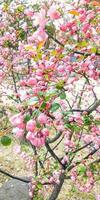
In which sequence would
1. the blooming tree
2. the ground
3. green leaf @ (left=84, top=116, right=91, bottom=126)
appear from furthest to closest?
the ground < green leaf @ (left=84, top=116, right=91, bottom=126) < the blooming tree

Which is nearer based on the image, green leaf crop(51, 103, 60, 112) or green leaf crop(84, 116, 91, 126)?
green leaf crop(51, 103, 60, 112)

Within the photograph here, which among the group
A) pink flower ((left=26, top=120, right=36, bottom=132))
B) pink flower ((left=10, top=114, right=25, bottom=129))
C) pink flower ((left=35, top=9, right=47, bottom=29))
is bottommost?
pink flower ((left=26, top=120, right=36, bottom=132))

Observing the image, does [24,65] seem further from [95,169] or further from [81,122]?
[81,122]

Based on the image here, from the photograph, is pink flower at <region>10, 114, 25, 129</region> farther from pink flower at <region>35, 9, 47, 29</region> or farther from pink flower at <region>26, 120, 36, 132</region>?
pink flower at <region>35, 9, 47, 29</region>

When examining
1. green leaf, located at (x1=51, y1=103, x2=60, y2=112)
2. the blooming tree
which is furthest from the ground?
green leaf, located at (x1=51, y1=103, x2=60, y2=112)

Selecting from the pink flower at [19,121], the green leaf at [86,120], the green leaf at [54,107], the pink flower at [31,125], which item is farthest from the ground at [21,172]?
the pink flower at [31,125]

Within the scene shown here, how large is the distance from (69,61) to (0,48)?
9.22 ft

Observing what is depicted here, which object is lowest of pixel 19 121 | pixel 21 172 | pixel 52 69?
pixel 21 172

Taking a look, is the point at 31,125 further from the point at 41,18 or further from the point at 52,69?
the point at 52,69

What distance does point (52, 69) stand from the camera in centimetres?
307

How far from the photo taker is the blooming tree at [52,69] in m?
2.52

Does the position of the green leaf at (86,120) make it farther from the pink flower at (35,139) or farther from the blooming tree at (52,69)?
the pink flower at (35,139)

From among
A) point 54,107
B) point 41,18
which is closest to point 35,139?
point 54,107

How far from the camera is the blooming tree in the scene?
2.52 m
